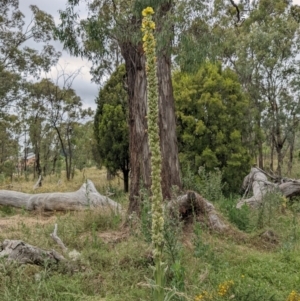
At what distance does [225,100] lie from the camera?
50.8 feet

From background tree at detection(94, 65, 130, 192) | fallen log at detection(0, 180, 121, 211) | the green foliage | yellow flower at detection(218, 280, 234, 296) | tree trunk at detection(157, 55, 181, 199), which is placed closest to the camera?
yellow flower at detection(218, 280, 234, 296)

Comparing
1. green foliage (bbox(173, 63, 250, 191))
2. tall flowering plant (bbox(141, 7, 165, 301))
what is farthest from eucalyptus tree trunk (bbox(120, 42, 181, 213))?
green foliage (bbox(173, 63, 250, 191))

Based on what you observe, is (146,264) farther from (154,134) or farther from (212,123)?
(212,123)

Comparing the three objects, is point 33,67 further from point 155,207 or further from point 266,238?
point 155,207

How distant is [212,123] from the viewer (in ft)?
49.2

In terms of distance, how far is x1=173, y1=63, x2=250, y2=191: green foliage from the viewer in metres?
14.7

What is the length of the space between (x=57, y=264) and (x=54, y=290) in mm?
727

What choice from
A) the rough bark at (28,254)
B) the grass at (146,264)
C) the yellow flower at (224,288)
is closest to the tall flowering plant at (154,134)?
the grass at (146,264)

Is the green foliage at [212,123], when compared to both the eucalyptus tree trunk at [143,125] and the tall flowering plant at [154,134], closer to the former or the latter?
the eucalyptus tree trunk at [143,125]

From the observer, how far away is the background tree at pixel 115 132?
16438 millimetres

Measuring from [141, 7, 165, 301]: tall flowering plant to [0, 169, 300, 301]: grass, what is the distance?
90cm

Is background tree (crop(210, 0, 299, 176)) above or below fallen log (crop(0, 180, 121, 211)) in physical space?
above

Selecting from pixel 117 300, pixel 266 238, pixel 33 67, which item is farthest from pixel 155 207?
pixel 33 67

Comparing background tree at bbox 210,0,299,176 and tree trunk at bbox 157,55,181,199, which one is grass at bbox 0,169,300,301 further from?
background tree at bbox 210,0,299,176
